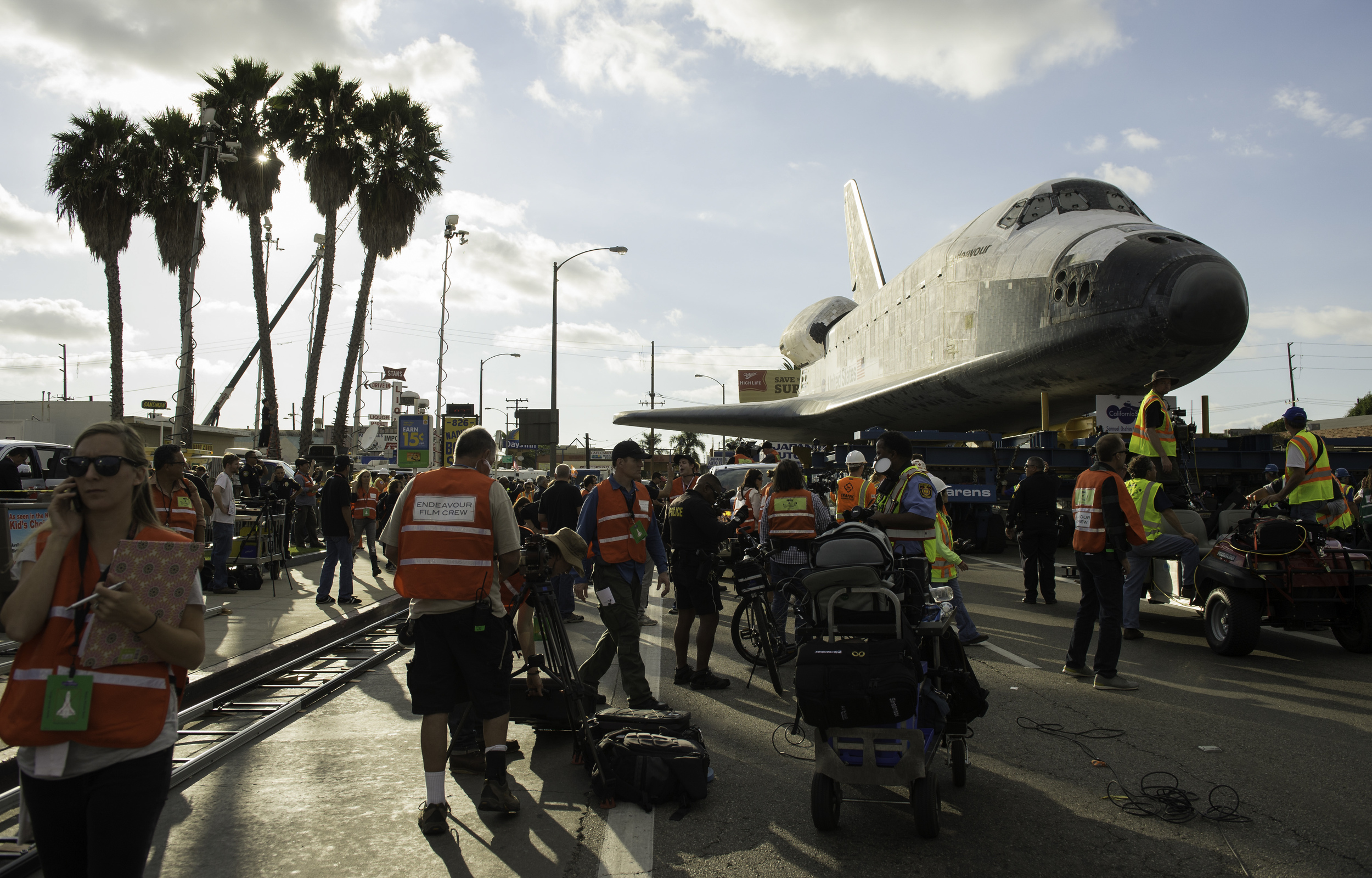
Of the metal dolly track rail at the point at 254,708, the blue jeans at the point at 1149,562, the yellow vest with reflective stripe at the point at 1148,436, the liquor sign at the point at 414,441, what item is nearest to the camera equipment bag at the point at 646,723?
the metal dolly track rail at the point at 254,708

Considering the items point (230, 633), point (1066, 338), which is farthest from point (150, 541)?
point (1066, 338)

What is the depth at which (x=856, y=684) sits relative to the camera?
3.59 meters

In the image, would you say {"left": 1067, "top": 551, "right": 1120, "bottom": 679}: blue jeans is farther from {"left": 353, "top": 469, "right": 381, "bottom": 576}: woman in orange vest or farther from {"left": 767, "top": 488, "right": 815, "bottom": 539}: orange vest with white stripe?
{"left": 353, "top": 469, "right": 381, "bottom": 576}: woman in orange vest

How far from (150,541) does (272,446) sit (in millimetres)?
25572

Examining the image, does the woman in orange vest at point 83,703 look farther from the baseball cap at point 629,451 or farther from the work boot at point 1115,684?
the work boot at point 1115,684

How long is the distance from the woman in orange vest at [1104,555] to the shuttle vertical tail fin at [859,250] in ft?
83.1

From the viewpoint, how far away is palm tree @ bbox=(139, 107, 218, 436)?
24922 mm

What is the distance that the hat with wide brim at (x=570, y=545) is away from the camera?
15.1 feet

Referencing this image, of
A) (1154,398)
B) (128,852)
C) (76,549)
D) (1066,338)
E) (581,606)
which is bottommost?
(581,606)

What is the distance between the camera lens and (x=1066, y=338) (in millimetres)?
14094

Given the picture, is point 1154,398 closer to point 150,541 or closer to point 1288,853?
point 1288,853

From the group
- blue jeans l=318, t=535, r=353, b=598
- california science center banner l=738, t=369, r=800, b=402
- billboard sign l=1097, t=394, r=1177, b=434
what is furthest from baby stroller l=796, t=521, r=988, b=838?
california science center banner l=738, t=369, r=800, b=402

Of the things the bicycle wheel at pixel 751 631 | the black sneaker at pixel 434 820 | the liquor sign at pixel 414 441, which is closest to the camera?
the black sneaker at pixel 434 820

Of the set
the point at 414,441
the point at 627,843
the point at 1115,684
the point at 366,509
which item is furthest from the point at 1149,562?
the point at 414,441
